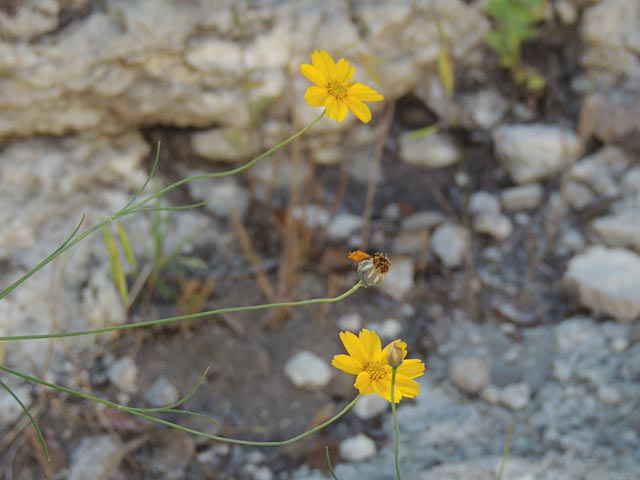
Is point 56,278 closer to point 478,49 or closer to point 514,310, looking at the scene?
point 514,310

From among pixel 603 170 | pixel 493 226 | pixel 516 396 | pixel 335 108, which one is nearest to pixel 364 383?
pixel 335 108

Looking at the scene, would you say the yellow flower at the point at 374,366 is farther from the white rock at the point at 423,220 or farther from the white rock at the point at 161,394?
the white rock at the point at 423,220

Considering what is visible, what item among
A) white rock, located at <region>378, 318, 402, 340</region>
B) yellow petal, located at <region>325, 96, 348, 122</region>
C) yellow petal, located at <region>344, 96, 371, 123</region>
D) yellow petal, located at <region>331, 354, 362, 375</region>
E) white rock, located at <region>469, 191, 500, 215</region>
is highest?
white rock, located at <region>469, 191, 500, 215</region>

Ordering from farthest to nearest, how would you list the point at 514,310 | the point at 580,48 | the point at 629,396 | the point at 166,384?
the point at 580,48 → the point at 514,310 → the point at 166,384 → the point at 629,396

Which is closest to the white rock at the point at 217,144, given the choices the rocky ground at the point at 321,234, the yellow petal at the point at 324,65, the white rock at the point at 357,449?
the rocky ground at the point at 321,234

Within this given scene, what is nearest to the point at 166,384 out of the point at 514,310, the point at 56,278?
the point at 56,278

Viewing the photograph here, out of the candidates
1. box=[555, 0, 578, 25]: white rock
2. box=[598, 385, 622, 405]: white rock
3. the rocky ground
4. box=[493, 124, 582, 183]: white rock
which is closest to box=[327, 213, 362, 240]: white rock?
the rocky ground

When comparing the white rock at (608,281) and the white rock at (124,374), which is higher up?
the white rock at (608,281)

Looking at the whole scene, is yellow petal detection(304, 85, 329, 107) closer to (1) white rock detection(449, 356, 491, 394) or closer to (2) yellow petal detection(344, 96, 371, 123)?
(2) yellow petal detection(344, 96, 371, 123)
